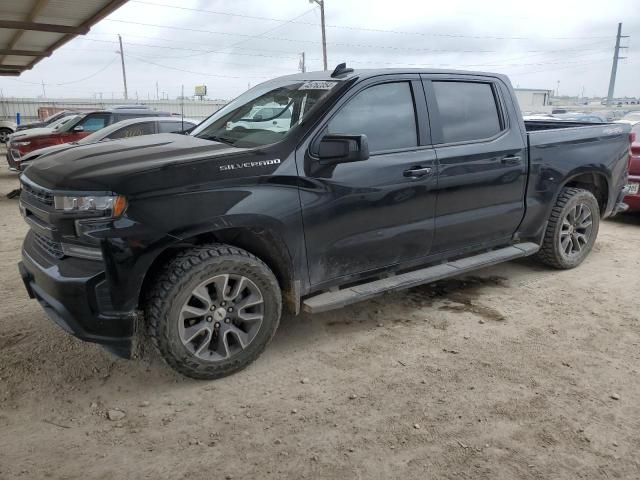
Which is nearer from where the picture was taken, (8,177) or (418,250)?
(418,250)

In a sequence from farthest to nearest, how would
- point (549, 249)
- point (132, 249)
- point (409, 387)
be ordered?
point (549, 249) < point (409, 387) < point (132, 249)

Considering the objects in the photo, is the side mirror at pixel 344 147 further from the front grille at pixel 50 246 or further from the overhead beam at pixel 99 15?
the overhead beam at pixel 99 15

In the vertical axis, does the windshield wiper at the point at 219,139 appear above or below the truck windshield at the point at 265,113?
below

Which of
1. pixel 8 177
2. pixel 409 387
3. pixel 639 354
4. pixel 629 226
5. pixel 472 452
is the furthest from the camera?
pixel 8 177

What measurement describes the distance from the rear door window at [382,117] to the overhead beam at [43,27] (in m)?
9.82

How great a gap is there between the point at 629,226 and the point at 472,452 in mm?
6255

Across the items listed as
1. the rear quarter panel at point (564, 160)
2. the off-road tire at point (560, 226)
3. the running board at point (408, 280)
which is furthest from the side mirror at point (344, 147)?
the off-road tire at point (560, 226)

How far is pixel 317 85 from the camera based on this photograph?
374cm

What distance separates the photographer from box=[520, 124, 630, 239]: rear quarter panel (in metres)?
4.63

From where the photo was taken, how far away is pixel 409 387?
3127 mm

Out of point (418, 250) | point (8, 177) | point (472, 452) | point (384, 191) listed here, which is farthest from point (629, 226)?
point (8, 177)

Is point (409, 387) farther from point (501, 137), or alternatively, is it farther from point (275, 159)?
point (501, 137)

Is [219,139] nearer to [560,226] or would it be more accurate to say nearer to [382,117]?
[382,117]

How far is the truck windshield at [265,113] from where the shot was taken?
351 cm
